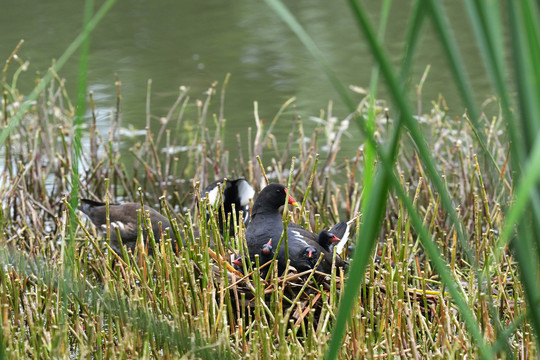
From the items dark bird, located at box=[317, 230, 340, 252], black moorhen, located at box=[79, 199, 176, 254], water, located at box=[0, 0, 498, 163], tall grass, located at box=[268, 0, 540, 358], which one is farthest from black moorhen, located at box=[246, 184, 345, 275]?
water, located at box=[0, 0, 498, 163]

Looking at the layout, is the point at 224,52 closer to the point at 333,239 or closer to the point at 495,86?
the point at 333,239

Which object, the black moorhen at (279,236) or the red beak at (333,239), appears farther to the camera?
the red beak at (333,239)

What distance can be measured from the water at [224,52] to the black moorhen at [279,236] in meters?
2.49

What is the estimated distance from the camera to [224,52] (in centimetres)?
853

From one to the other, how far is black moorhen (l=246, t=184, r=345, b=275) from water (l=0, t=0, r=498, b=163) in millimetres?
2488

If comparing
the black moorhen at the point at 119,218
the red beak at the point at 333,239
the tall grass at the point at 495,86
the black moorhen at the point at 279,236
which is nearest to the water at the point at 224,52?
the black moorhen at the point at 119,218

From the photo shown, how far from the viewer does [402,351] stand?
181cm

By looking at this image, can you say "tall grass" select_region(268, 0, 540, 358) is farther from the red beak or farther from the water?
the water

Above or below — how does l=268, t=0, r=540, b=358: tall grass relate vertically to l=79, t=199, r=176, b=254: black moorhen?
above

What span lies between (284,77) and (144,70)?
5.10 ft

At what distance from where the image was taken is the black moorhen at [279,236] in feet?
8.06

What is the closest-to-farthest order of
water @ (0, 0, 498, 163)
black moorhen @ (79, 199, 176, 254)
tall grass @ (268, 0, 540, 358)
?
tall grass @ (268, 0, 540, 358), black moorhen @ (79, 199, 176, 254), water @ (0, 0, 498, 163)

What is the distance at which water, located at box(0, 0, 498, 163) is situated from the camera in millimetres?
6535

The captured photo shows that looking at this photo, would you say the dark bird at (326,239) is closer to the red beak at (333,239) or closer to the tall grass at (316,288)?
the red beak at (333,239)
